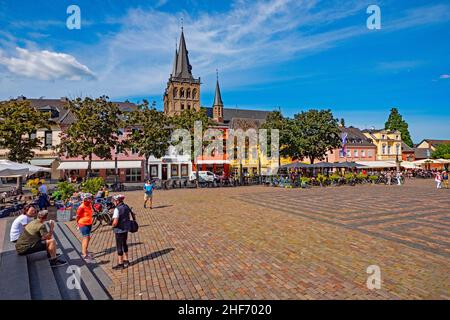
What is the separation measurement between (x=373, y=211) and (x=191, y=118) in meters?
20.8

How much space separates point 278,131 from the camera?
34.1 metres

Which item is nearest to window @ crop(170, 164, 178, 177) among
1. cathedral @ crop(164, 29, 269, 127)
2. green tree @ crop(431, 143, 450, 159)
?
cathedral @ crop(164, 29, 269, 127)

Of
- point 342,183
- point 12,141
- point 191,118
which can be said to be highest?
point 191,118

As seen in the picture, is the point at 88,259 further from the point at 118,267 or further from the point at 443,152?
the point at 443,152

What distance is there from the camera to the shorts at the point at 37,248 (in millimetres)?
6152

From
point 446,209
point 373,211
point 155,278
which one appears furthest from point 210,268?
point 446,209

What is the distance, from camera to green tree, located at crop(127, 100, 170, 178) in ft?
90.3

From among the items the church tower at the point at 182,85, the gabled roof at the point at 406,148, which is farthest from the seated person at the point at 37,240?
the gabled roof at the point at 406,148

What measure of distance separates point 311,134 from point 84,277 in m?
32.4

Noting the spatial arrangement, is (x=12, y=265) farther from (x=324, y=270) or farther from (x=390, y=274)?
(x=390, y=274)

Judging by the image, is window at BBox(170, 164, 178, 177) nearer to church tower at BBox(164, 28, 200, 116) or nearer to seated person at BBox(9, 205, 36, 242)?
church tower at BBox(164, 28, 200, 116)

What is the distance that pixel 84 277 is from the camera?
564cm

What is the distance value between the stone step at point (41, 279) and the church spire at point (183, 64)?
6609 centimetres

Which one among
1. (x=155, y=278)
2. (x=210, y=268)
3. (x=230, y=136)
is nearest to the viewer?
(x=155, y=278)
